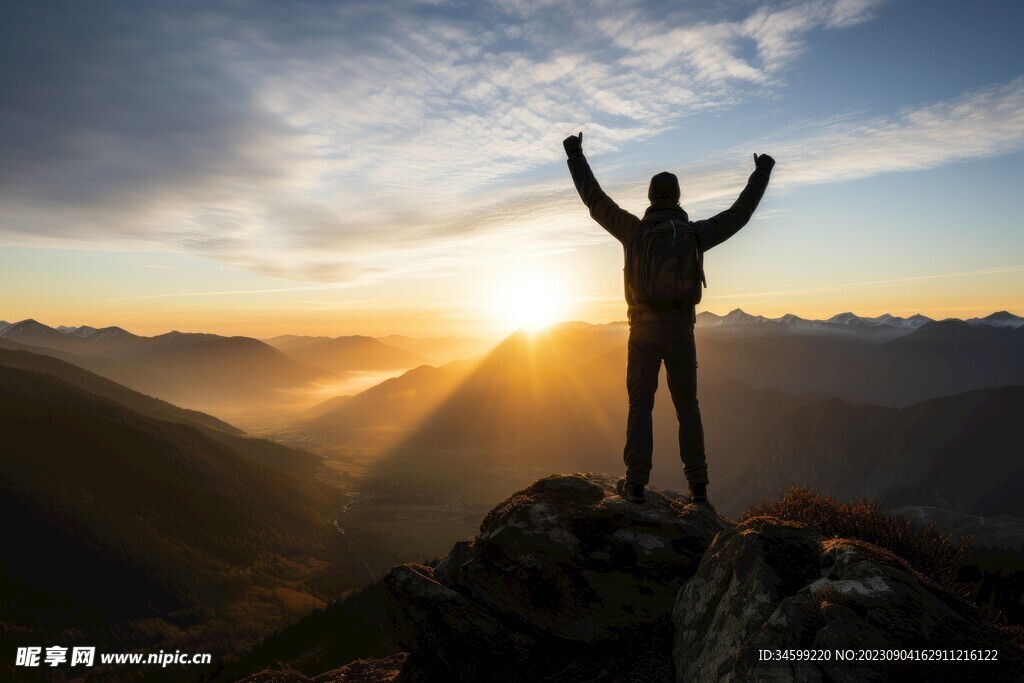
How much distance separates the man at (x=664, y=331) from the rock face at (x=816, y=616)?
2051 mm

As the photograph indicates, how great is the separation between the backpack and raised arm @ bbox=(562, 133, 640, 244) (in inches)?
17.6

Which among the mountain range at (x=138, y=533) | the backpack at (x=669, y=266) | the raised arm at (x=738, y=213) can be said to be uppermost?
the raised arm at (x=738, y=213)

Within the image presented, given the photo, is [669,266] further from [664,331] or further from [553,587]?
[553,587]

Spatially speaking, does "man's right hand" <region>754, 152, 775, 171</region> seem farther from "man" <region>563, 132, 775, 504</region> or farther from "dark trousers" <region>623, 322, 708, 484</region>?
"dark trousers" <region>623, 322, 708, 484</region>

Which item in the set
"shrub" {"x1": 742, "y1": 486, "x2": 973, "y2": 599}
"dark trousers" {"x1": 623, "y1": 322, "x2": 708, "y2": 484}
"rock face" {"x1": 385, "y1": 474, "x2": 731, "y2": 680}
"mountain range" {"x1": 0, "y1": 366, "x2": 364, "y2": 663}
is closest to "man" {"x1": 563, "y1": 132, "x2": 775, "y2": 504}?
"dark trousers" {"x1": 623, "y1": 322, "x2": 708, "y2": 484}

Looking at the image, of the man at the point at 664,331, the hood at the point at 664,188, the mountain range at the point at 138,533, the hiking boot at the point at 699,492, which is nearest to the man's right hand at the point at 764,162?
the man at the point at 664,331

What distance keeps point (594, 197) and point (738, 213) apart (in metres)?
2.14

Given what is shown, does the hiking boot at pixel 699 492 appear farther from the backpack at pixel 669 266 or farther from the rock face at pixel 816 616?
the backpack at pixel 669 266

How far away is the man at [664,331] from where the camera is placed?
7.42 m

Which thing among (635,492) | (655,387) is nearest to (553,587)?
(635,492)

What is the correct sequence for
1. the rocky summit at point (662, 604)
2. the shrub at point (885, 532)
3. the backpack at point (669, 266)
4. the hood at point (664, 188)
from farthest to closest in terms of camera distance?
the hood at point (664, 188) → the backpack at point (669, 266) → the shrub at point (885, 532) → the rocky summit at point (662, 604)

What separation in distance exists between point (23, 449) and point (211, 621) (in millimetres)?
68132

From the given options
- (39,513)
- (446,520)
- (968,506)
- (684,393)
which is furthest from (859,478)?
(39,513)

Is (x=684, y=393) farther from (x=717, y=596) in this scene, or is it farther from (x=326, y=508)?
(x=326, y=508)
